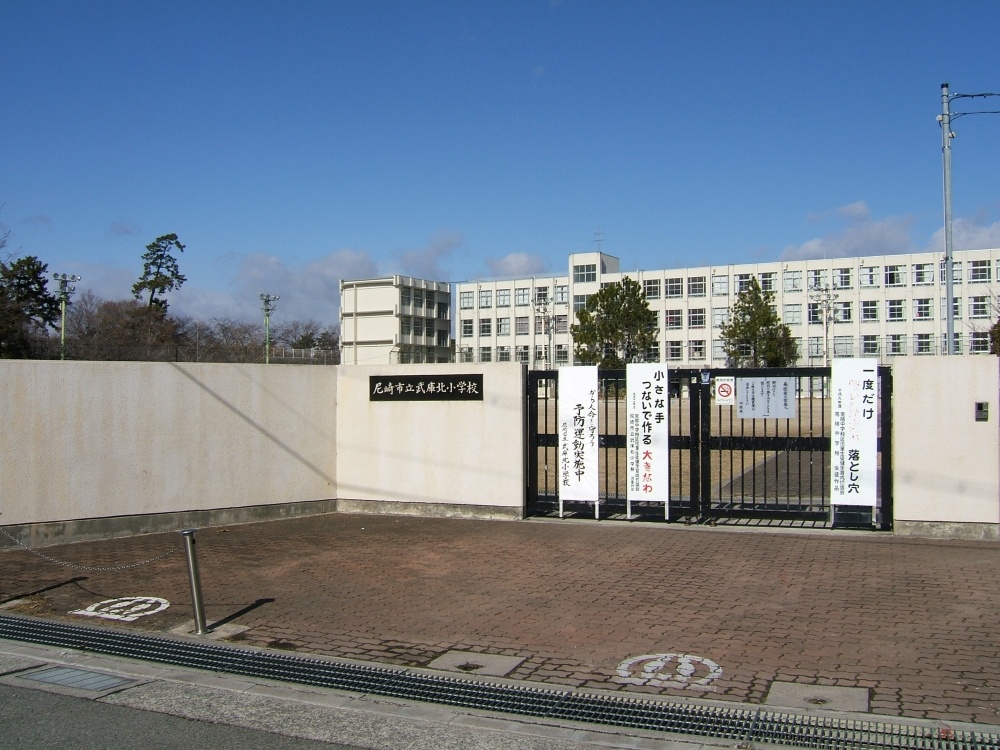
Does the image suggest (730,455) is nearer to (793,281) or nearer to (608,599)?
(608,599)

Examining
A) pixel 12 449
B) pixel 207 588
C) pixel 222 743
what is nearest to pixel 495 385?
pixel 207 588

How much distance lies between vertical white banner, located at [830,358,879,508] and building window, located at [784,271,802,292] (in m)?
67.8

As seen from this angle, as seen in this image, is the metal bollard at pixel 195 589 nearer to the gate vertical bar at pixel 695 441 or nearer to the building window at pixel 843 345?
the gate vertical bar at pixel 695 441

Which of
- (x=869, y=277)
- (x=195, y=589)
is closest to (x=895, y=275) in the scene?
(x=869, y=277)

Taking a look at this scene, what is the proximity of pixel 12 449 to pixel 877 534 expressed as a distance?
477 inches

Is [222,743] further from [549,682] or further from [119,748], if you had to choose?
[549,682]

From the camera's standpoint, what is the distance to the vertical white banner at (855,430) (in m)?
11.9

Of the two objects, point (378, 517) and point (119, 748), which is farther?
point (378, 517)

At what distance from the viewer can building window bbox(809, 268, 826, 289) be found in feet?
244

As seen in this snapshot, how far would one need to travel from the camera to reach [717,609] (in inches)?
327

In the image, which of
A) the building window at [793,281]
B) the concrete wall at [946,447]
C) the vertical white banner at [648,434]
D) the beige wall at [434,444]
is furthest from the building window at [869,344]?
the beige wall at [434,444]

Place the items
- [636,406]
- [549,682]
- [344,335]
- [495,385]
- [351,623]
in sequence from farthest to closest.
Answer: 1. [344,335]
2. [495,385]
3. [636,406]
4. [351,623]
5. [549,682]

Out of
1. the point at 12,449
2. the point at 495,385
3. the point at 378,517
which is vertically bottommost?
the point at 378,517

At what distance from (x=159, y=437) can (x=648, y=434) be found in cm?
749
